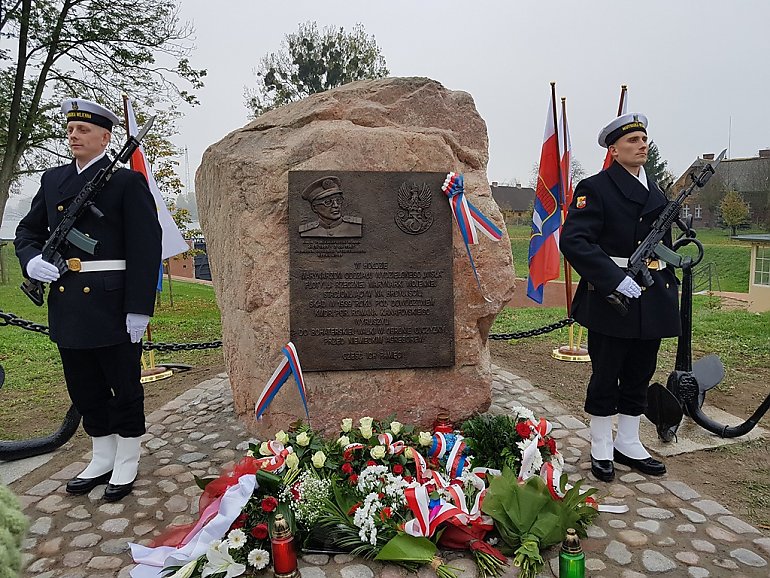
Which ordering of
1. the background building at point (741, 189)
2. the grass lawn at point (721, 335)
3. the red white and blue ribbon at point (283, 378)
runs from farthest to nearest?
1. the background building at point (741, 189)
2. the grass lawn at point (721, 335)
3. the red white and blue ribbon at point (283, 378)

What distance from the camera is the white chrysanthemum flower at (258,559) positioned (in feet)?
8.33

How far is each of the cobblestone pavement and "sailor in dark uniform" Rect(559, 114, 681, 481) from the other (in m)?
0.37

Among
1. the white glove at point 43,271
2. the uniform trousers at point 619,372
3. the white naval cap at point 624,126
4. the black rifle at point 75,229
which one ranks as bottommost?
the uniform trousers at point 619,372

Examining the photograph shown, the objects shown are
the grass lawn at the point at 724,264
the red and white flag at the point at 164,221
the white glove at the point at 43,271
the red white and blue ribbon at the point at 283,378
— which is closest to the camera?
the white glove at the point at 43,271

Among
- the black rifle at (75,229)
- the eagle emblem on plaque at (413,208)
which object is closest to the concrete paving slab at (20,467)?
the black rifle at (75,229)

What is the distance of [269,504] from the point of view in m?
2.69

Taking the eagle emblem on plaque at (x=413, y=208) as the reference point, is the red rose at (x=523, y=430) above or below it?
below

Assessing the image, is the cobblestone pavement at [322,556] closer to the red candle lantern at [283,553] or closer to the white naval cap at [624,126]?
the red candle lantern at [283,553]

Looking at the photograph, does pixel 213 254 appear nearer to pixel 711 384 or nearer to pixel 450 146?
pixel 450 146

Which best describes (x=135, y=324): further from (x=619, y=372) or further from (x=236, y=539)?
(x=619, y=372)

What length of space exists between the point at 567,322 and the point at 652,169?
112 ft

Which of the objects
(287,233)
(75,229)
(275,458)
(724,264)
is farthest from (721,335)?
(724,264)

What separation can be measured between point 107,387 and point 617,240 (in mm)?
3166

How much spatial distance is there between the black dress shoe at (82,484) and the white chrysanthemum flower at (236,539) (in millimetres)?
1326
